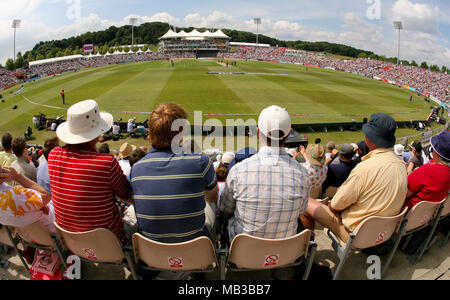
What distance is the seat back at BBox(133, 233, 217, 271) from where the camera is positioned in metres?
2.19

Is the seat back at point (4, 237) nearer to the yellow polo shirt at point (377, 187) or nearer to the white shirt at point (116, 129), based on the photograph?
the yellow polo shirt at point (377, 187)

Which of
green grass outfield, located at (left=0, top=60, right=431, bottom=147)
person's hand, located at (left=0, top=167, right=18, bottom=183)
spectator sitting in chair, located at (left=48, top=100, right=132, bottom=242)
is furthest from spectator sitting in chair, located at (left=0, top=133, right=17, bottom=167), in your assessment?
green grass outfield, located at (left=0, top=60, right=431, bottom=147)

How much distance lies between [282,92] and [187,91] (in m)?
10.8

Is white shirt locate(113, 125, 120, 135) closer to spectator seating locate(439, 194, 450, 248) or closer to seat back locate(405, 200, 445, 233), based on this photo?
seat back locate(405, 200, 445, 233)

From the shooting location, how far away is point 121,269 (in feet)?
10.2

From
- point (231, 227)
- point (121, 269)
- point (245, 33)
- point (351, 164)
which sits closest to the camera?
point (231, 227)

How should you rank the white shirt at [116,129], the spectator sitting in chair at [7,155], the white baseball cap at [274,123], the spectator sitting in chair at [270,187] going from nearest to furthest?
the spectator sitting in chair at [270,187] → the white baseball cap at [274,123] → the spectator sitting in chair at [7,155] → the white shirt at [116,129]

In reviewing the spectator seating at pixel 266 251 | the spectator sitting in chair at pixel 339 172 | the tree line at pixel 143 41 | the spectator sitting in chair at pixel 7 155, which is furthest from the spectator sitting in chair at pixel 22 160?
the tree line at pixel 143 41

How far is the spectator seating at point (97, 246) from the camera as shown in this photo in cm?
→ 236

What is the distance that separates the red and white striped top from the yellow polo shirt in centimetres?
251

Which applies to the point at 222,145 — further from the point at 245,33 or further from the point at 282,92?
the point at 245,33

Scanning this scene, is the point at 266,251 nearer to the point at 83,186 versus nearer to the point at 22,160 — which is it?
the point at 83,186
